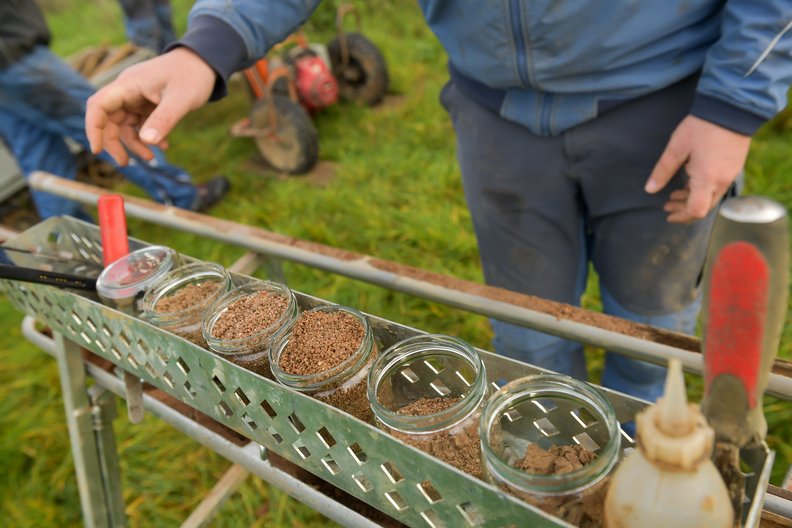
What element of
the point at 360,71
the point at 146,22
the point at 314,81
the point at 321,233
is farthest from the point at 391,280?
the point at 146,22

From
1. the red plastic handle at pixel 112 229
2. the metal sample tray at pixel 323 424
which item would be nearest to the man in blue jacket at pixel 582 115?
the red plastic handle at pixel 112 229

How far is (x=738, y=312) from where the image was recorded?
0.42 m

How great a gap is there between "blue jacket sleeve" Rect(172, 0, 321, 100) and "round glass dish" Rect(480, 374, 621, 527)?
79cm

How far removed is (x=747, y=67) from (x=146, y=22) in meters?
4.45

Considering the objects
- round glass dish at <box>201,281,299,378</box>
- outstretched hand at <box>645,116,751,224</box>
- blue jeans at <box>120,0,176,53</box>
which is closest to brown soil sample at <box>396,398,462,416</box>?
round glass dish at <box>201,281,299,378</box>

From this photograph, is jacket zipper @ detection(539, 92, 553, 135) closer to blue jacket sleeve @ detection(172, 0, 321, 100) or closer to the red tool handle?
blue jacket sleeve @ detection(172, 0, 321, 100)

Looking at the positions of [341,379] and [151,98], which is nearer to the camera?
[341,379]

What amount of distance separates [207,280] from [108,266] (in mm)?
197

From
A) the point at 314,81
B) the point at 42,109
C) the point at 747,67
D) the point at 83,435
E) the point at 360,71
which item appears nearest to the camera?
the point at 747,67

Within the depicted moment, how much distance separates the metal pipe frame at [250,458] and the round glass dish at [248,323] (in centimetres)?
19

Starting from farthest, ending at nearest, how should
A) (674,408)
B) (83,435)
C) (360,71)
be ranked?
(360,71) → (83,435) → (674,408)

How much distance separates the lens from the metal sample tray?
0.55 m

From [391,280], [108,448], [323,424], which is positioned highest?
[323,424]

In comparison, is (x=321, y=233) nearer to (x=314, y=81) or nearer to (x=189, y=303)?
Answer: (x=314, y=81)
